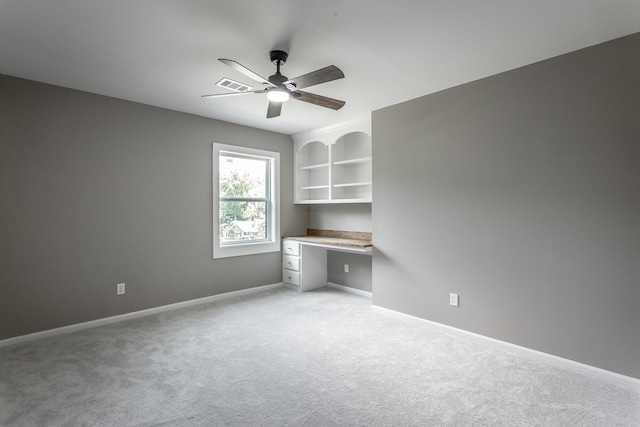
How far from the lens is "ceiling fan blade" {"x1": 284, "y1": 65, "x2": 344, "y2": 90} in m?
2.26

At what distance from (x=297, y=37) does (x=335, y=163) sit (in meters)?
2.56

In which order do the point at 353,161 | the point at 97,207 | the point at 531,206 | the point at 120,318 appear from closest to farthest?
the point at 531,206 → the point at 97,207 → the point at 120,318 → the point at 353,161

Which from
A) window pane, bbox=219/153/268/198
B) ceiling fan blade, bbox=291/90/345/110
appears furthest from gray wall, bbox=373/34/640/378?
window pane, bbox=219/153/268/198

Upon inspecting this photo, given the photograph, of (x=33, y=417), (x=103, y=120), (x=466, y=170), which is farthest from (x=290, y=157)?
(x=33, y=417)

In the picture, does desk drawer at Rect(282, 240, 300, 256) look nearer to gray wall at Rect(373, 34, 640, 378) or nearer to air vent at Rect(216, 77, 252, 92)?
gray wall at Rect(373, 34, 640, 378)

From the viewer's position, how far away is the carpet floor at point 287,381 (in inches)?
79.3

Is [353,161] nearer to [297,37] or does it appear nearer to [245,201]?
[245,201]

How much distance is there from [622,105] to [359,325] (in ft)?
9.70

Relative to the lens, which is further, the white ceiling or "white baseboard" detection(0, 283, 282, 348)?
"white baseboard" detection(0, 283, 282, 348)

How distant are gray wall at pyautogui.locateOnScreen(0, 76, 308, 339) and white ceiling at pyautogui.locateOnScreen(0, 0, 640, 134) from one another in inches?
15.9

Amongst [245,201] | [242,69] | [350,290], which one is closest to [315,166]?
[245,201]

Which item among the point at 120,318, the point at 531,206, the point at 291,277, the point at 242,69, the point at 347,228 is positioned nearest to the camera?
the point at 242,69

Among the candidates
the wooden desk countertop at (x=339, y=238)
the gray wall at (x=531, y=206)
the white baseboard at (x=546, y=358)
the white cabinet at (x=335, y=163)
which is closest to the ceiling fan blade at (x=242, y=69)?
the gray wall at (x=531, y=206)

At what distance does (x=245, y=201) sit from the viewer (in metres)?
5.00
